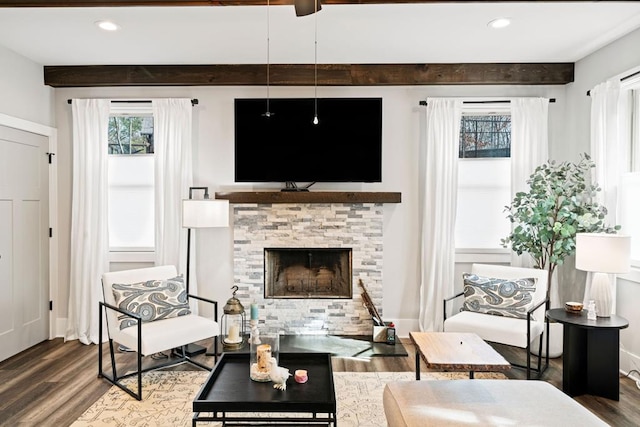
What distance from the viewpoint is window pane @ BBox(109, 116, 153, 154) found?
15.5 feet

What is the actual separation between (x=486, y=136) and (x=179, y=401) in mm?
3837

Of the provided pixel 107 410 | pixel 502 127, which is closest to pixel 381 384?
pixel 107 410

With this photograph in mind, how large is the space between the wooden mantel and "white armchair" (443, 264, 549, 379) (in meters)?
1.28

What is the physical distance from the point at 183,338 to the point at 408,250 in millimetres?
2451

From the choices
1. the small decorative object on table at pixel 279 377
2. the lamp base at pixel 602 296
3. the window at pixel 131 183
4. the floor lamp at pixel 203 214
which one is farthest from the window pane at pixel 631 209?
the window at pixel 131 183

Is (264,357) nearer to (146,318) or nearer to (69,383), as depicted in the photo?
(146,318)

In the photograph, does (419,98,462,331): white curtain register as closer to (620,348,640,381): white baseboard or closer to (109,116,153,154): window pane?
(620,348,640,381): white baseboard

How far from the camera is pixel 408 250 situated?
468 cm

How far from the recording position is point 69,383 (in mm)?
3459

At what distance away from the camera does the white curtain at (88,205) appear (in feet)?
14.8

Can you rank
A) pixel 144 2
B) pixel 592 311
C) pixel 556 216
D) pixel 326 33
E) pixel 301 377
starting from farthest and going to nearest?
1. pixel 556 216
2. pixel 326 33
3. pixel 592 311
4. pixel 144 2
5. pixel 301 377

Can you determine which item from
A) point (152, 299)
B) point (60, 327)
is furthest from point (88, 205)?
point (152, 299)

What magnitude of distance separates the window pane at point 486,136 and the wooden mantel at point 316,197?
98 cm

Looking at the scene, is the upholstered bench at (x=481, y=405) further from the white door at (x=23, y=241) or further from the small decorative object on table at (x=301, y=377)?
the white door at (x=23, y=241)
